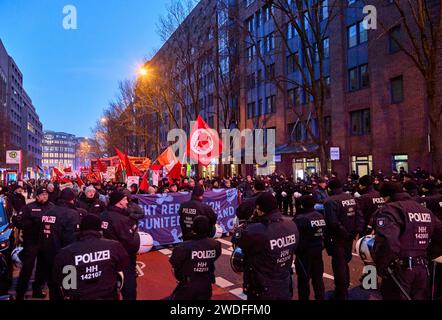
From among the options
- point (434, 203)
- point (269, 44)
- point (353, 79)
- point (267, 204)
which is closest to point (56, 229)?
point (267, 204)

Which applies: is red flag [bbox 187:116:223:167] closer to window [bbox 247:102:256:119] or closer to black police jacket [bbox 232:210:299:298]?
black police jacket [bbox 232:210:299:298]

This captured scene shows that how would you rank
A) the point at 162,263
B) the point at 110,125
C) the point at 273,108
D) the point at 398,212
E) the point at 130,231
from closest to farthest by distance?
the point at 398,212 < the point at 130,231 < the point at 162,263 < the point at 273,108 < the point at 110,125

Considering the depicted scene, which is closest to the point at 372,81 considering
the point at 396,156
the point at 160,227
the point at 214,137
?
the point at 396,156

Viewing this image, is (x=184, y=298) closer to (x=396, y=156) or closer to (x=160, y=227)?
(x=160, y=227)

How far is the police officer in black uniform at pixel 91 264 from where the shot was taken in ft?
11.0

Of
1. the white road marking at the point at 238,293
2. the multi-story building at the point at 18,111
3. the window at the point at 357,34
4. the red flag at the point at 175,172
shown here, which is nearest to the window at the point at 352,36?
the window at the point at 357,34

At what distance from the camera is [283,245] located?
383cm

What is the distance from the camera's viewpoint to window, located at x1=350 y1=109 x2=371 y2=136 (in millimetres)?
23938

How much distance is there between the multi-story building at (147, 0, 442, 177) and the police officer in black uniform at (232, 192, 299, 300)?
1375 cm

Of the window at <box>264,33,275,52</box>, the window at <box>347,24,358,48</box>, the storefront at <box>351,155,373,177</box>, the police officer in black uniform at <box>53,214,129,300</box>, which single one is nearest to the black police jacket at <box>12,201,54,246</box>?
the police officer in black uniform at <box>53,214,129,300</box>

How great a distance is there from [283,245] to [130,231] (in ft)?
7.63

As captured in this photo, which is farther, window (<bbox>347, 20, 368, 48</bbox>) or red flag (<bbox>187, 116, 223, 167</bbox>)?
window (<bbox>347, 20, 368, 48</bbox>)

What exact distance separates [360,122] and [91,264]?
952 inches

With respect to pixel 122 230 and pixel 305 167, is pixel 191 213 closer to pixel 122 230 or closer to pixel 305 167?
pixel 122 230
